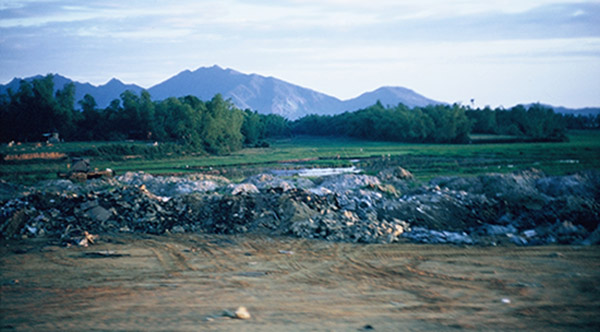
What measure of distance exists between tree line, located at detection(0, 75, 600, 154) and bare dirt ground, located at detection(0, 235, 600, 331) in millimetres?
50349

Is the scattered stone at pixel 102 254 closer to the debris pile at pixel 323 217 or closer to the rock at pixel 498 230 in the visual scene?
the debris pile at pixel 323 217

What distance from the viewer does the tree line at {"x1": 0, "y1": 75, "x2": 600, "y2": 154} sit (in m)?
63.3

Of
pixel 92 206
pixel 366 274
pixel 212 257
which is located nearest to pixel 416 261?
pixel 366 274

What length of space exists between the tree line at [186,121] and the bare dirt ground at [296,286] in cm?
5035

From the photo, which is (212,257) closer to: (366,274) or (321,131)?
(366,274)

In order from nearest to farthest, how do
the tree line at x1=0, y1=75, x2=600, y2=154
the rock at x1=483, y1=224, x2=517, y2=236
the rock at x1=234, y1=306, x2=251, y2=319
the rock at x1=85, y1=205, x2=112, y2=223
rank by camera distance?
1. the rock at x1=234, y1=306, x2=251, y2=319
2. the rock at x1=483, y1=224, x2=517, y2=236
3. the rock at x1=85, y1=205, x2=112, y2=223
4. the tree line at x1=0, y1=75, x2=600, y2=154

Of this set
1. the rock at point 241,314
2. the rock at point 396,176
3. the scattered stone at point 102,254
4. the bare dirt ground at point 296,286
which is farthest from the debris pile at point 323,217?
the rock at point 396,176

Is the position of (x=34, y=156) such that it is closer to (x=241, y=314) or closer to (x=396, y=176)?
(x=396, y=176)

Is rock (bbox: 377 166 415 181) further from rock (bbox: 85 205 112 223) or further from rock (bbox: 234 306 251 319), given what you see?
rock (bbox: 234 306 251 319)

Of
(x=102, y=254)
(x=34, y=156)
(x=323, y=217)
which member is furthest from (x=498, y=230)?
(x=34, y=156)

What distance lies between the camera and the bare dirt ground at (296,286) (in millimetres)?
7086

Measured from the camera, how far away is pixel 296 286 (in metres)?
8.92

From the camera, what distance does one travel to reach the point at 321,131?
11819 cm

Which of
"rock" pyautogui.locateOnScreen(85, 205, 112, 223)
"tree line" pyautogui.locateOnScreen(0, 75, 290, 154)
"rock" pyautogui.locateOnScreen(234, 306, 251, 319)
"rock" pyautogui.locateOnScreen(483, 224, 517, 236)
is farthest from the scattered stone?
"tree line" pyautogui.locateOnScreen(0, 75, 290, 154)
